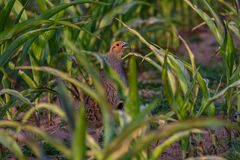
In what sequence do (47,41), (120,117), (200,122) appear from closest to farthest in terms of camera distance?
(200,122) → (120,117) → (47,41)

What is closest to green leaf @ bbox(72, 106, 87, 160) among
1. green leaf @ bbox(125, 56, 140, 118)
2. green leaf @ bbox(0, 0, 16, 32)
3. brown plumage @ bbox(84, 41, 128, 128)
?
green leaf @ bbox(125, 56, 140, 118)

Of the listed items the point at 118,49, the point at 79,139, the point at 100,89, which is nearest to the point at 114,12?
the point at 118,49

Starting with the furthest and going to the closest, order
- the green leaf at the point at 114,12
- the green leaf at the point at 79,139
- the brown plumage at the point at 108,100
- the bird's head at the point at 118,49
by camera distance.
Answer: the green leaf at the point at 114,12
the bird's head at the point at 118,49
the brown plumage at the point at 108,100
the green leaf at the point at 79,139

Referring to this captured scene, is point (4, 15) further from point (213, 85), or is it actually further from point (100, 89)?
point (213, 85)

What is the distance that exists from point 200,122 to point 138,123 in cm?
25

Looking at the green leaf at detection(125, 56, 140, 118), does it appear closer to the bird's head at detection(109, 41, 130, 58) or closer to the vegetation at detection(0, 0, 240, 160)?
the vegetation at detection(0, 0, 240, 160)

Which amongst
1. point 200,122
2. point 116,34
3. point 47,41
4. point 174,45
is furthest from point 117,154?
point 174,45

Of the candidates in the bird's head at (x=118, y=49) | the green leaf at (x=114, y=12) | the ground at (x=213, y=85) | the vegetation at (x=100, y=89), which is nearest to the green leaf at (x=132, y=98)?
the vegetation at (x=100, y=89)

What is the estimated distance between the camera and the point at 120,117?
118 inches

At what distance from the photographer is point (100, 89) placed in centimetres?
265

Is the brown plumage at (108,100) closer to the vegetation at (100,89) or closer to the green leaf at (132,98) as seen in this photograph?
the vegetation at (100,89)

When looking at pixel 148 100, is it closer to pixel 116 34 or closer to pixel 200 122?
pixel 116 34

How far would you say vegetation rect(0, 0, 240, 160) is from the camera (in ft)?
8.51

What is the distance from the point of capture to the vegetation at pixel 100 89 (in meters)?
2.59
